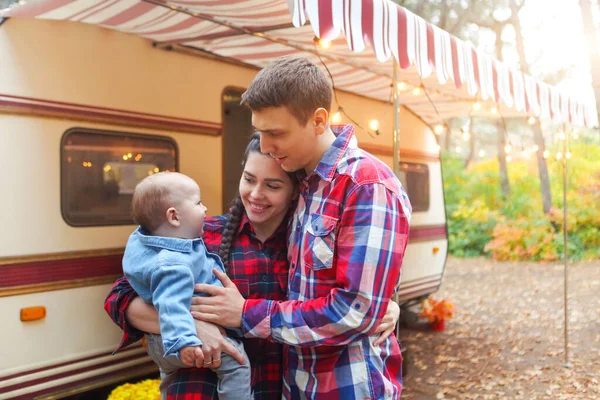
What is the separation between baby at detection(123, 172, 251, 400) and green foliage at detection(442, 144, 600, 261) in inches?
469

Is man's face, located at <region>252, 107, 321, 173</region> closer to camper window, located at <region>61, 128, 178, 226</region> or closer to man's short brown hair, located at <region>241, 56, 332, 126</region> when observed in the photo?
man's short brown hair, located at <region>241, 56, 332, 126</region>

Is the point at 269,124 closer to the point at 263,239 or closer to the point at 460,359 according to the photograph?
the point at 263,239

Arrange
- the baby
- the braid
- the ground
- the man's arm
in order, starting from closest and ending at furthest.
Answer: the man's arm < the baby < the braid < the ground

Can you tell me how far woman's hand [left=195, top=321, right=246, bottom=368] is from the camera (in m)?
1.83

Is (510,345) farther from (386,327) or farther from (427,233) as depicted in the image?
(386,327)

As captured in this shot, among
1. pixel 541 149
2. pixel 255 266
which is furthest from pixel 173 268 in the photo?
pixel 541 149

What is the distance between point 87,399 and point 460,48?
141 inches

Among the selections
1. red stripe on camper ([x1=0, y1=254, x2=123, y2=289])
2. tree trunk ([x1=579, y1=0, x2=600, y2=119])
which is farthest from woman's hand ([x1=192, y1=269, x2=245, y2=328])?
tree trunk ([x1=579, y1=0, x2=600, y2=119])

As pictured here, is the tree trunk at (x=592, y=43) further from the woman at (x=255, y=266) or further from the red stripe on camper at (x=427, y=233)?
the woman at (x=255, y=266)

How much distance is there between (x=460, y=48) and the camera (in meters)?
4.11

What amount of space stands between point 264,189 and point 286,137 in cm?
30

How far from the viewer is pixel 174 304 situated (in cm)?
179

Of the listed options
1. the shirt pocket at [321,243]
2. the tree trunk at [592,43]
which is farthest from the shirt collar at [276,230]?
the tree trunk at [592,43]

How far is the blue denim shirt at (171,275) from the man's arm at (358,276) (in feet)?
1.03
